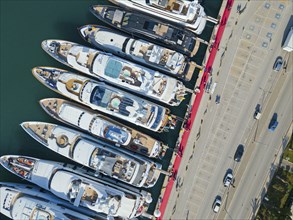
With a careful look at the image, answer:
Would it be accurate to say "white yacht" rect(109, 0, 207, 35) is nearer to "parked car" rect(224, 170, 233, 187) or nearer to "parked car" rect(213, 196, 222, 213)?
"parked car" rect(224, 170, 233, 187)

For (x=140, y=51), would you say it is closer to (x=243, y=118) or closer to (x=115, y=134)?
(x=115, y=134)

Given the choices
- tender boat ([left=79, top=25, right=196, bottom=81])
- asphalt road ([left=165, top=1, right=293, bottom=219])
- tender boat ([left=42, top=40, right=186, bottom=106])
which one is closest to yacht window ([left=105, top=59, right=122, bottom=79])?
tender boat ([left=42, top=40, right=186, bottom=106])

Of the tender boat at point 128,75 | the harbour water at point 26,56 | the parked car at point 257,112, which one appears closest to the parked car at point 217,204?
the parked car at point 257,112

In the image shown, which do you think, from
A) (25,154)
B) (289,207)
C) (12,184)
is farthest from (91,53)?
(289,207)

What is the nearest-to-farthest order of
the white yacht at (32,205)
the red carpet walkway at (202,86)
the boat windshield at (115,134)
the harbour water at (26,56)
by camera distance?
1. the white yacht at (32,205)
2. the boat windshield at (115,134)
3. the red carpet walkway at (202,86)
4. the harbour water at (26,56)

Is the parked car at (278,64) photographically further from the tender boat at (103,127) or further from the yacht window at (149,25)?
the tender boat at (103,127)

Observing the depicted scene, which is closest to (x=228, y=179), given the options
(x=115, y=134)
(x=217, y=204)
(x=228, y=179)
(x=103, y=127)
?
(x=228, y=179)
